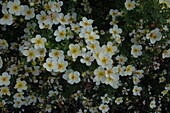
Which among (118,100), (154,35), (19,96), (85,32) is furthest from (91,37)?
(118,100)

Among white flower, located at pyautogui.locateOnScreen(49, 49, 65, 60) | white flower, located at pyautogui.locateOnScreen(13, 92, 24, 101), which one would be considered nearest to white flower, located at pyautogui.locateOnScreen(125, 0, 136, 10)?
white flower, located at pyautogui.locateOnScreen(49, 49, 65, 60)

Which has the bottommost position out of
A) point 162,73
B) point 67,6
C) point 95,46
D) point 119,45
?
point 95,46

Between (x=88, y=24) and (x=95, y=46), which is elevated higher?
(x=88, y=24)

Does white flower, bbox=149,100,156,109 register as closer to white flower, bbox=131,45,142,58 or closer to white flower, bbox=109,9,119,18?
white flower, bbox=131,45,142,58

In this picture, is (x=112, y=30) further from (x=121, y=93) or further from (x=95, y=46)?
(x=121, y=93)

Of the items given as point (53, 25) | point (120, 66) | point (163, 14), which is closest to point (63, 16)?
point (53, 25)

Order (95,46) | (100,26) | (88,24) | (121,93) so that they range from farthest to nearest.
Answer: (121,93) < (100,26) < (88,24) < (95,46)

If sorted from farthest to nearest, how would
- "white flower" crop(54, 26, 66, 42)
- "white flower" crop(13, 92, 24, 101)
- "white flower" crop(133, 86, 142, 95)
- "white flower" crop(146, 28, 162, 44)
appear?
"white flower" crop(133, 86, 142, 95) → "white flower" crop(13, 92, 24, 101) → "white flower" crop(146, 28, 162, 44) → "white flower" crop(54, 26, 66, 42)

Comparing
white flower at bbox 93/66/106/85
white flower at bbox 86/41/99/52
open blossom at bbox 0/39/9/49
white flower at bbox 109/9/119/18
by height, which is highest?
white flower at bbox 109/9/119/18
